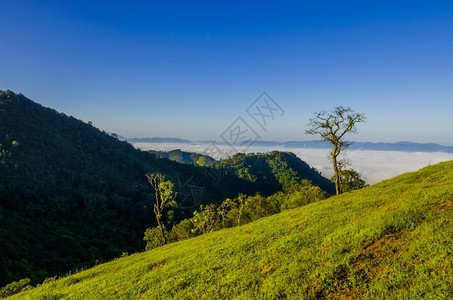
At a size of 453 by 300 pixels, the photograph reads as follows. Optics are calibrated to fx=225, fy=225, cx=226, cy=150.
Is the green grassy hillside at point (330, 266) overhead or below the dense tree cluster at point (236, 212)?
overhead

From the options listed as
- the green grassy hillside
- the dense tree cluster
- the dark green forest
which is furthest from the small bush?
the dense tree cluster

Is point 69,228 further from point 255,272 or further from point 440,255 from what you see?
point 440,255

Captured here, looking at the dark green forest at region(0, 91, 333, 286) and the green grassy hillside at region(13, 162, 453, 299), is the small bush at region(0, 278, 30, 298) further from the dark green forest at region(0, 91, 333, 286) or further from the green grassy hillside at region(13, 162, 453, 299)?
the dark green forest at region(0, 91, 333, 286)

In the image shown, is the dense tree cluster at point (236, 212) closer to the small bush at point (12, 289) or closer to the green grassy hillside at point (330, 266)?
the small bush at point (12, 289)

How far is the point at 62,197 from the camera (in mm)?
112688

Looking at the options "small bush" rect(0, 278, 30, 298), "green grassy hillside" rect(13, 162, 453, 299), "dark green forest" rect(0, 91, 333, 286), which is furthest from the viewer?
"dark green forest" rect(0, 91, 333, 286)

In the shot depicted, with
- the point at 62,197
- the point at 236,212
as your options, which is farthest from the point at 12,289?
the point at 62,197

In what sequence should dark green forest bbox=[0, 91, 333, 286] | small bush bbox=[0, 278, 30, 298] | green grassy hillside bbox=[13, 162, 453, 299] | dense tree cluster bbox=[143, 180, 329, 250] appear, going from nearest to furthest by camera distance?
green grassy hillside bbox=[13, 162, 453, 299], small bush bbox=[0, 278, 30, 298], dense tree cluster bbox=[143, 180, 329, 250], dark green forest bbox=[0, 91, 333, 286]

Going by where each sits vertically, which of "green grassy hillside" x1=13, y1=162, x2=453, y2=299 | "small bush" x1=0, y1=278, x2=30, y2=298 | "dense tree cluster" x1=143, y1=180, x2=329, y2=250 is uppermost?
"green grassy hillside" x1=13, y1=162, x2=453, y2=299

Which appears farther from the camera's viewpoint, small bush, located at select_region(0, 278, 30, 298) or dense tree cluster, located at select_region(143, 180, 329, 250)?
dense tree cluster, located at select_region(143, 180, 329, 250)

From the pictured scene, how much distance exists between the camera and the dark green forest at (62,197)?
243 ft

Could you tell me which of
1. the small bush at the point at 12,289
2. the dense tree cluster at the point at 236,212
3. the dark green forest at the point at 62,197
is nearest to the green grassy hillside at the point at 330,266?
the small bush at the point at 12,289

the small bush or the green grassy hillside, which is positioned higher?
the green grassy hillside

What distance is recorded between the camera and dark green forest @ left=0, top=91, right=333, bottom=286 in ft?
243
